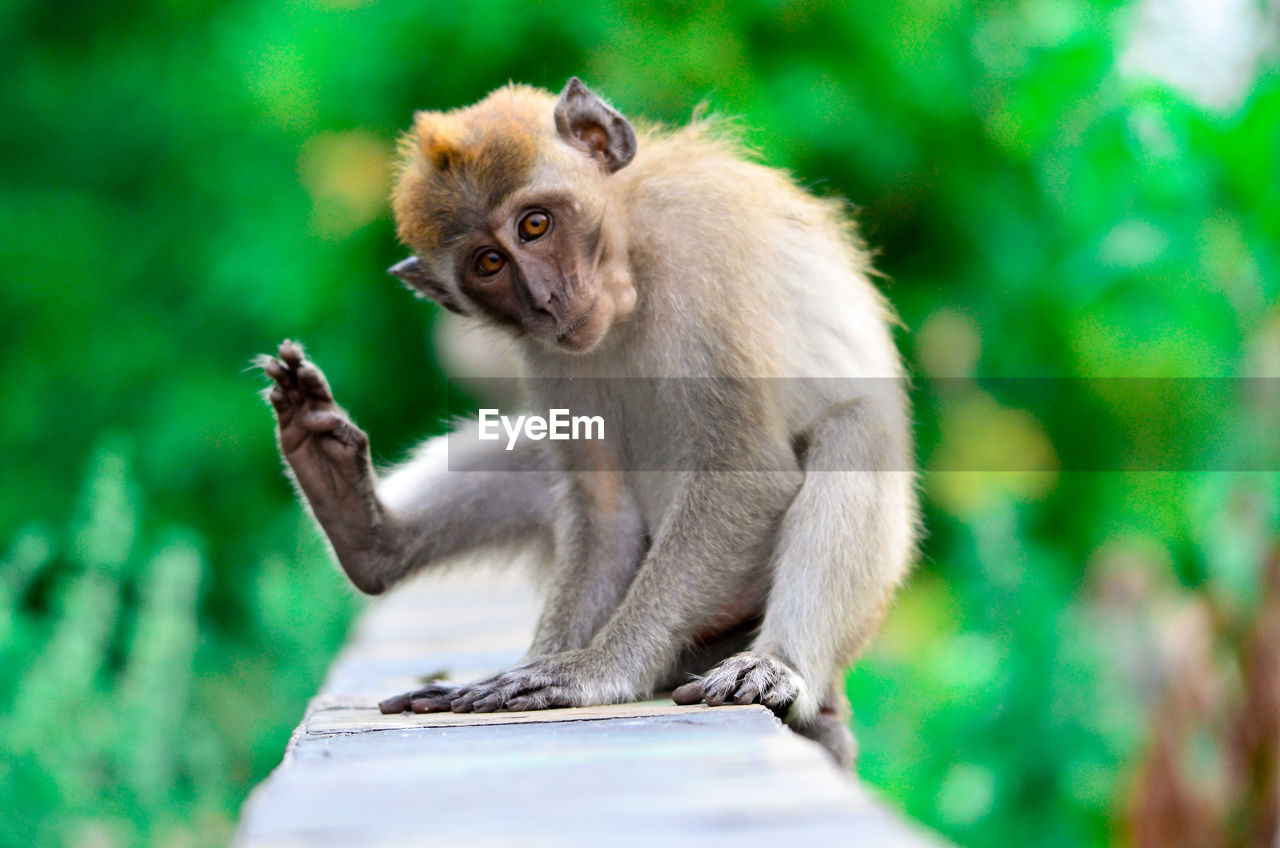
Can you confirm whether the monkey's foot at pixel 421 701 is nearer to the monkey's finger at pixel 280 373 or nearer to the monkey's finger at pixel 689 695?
the monkey's finger at pixel 689 695

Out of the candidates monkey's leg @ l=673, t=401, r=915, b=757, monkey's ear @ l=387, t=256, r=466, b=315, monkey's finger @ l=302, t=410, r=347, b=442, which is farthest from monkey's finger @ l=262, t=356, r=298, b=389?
monkey's leg @ l=673, t=401, r=915, b=757

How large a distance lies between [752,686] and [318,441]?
163 cm

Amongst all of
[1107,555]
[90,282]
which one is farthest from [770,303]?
[90,282]

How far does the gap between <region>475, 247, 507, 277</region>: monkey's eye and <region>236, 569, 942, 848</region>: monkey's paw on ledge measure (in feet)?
4.48

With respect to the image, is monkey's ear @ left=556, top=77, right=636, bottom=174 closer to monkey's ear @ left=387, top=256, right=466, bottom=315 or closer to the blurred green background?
monkey's ear @ left=387, top=256, right=466, bottom=315

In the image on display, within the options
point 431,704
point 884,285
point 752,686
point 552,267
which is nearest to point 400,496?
point 552,267

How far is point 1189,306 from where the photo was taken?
694cm

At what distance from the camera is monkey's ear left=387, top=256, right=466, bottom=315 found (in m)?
4.32

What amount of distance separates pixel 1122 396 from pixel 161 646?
5.15m

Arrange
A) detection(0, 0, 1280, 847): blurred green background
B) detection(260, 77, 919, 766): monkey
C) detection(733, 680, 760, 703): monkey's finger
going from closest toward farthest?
1. detection(733, 680, 760, 703): monkey's finger
2. detection(260, 77, 919, 766): monkey
3. detection(0, 0, 1280, 847): blurred green background

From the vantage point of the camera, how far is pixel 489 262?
4.07 metres

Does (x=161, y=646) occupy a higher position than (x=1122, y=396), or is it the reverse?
(x=1122, y=396)

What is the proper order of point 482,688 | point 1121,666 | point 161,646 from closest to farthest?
point 482,688 → point 161,646 → point 1121,666

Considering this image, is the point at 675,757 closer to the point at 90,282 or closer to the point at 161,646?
the point at 161,646
